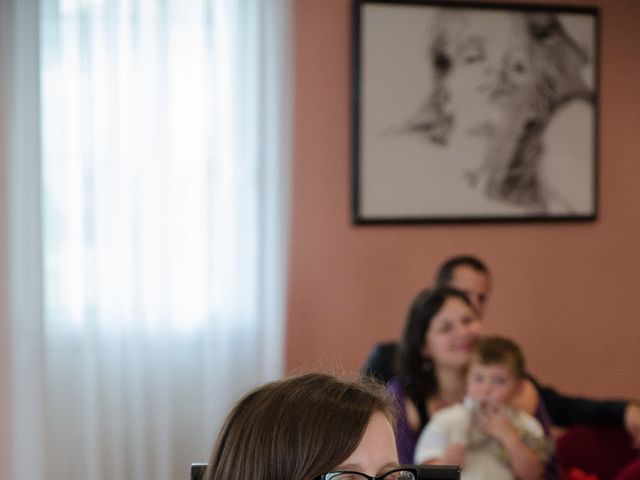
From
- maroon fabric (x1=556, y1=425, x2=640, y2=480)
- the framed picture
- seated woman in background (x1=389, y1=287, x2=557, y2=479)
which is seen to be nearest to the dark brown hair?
seated woman in background (x1=389, y1=287, x2=557, y2=479)

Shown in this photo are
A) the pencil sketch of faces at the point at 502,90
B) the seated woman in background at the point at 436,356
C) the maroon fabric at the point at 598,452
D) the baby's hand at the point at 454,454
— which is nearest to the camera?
the baby's hand at the point at 454,454

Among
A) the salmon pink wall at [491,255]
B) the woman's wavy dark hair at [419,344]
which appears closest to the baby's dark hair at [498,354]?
the woman's wavy dark hair at [419,344]

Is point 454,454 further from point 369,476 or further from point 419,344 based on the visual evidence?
point 369,476

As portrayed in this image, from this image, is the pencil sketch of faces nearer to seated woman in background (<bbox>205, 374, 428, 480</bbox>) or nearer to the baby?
the baby

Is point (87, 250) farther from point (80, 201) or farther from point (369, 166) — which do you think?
point (369, 166)

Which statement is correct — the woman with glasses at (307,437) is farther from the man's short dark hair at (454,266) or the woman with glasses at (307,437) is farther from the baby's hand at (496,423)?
the man's short dark hair at (454,266)

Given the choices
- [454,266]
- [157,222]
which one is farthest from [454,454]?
[157,222]

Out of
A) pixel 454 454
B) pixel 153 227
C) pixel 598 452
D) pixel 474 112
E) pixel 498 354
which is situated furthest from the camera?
pixel 474 112

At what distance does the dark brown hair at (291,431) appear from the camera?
1.19m

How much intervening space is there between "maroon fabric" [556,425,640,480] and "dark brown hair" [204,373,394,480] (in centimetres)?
258

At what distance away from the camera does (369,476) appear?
3.98 feet

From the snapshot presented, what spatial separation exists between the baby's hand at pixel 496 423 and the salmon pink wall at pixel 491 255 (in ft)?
2.71

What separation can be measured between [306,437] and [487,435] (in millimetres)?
2202

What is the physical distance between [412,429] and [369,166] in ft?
3.89
